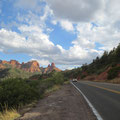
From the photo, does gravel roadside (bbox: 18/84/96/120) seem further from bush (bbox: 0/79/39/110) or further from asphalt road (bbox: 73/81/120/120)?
bush (bbox: 0/79/39/110)

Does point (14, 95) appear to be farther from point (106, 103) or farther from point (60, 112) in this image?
point (106, 103)

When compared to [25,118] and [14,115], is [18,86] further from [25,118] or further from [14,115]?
[25,118]

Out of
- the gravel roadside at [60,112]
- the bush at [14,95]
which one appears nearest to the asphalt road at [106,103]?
the gravel roadside at [60,112]

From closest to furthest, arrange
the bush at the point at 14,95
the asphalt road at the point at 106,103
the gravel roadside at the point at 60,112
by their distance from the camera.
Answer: the gravel roadside at the point at 60,112 → the asphalt road at the point at 106,103 → the bush at the point at 14,95

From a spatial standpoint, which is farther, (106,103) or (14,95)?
(14,95)

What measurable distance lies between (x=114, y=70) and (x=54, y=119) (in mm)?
36490

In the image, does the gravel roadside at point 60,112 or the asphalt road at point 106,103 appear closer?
the gravel roadside at point 60,112

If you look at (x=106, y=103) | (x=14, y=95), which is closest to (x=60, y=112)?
(x=106, y=103)

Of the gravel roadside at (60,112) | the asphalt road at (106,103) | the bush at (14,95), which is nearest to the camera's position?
the gravel roadside at (60,112)

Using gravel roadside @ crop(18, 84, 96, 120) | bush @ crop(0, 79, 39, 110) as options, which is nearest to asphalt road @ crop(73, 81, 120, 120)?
gravel roadside @ crop(18, 84, 96, 120)

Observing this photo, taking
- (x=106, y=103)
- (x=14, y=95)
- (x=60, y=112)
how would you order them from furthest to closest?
(x=14, y=95)
(x=106, y=103)
(x=60, y=112)

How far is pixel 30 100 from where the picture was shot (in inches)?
367

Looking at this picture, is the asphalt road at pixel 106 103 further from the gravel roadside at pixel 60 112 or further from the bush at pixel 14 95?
the bush at pixel 14 95

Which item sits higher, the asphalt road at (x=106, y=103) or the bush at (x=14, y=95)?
the bush at (x=14, y=95)
